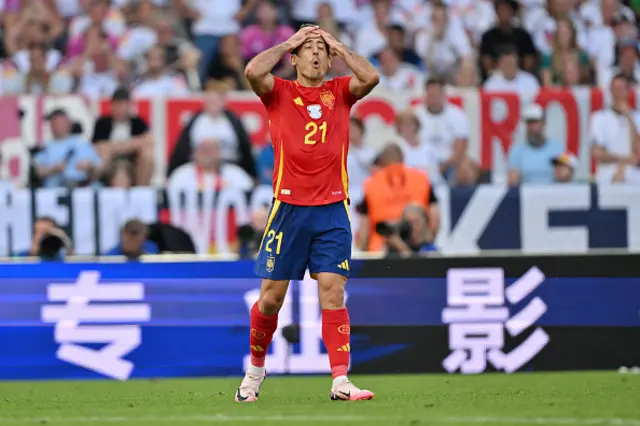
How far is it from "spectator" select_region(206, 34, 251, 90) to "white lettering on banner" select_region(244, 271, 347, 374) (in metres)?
5.32

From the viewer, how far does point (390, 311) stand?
1066 centimetres

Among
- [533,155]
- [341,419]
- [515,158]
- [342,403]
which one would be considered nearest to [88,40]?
[515,158]

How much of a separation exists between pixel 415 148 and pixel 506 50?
8.07 ft

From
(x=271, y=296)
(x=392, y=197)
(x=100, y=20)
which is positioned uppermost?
(x=100, y=20)

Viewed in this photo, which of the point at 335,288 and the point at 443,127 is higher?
the point at 443,127

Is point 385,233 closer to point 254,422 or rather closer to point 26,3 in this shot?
point 254,422

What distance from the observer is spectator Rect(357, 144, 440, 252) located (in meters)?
12.8

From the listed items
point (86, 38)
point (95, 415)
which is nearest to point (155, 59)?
point (86, 38)

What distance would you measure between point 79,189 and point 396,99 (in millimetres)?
3810

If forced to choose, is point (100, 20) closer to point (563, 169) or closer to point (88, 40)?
point (88, 40)

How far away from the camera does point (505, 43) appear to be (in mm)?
16516

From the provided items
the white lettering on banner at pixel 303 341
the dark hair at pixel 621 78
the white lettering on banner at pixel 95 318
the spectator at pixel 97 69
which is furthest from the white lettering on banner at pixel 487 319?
the spectator at pixel 97 69

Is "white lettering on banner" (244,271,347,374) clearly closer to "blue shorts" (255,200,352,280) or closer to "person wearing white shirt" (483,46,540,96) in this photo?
"blue shorts" (255,200,352,280)

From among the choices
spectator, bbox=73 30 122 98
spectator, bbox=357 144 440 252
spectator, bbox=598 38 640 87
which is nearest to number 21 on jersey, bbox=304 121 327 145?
spectator, bbox=357 144 440 252
